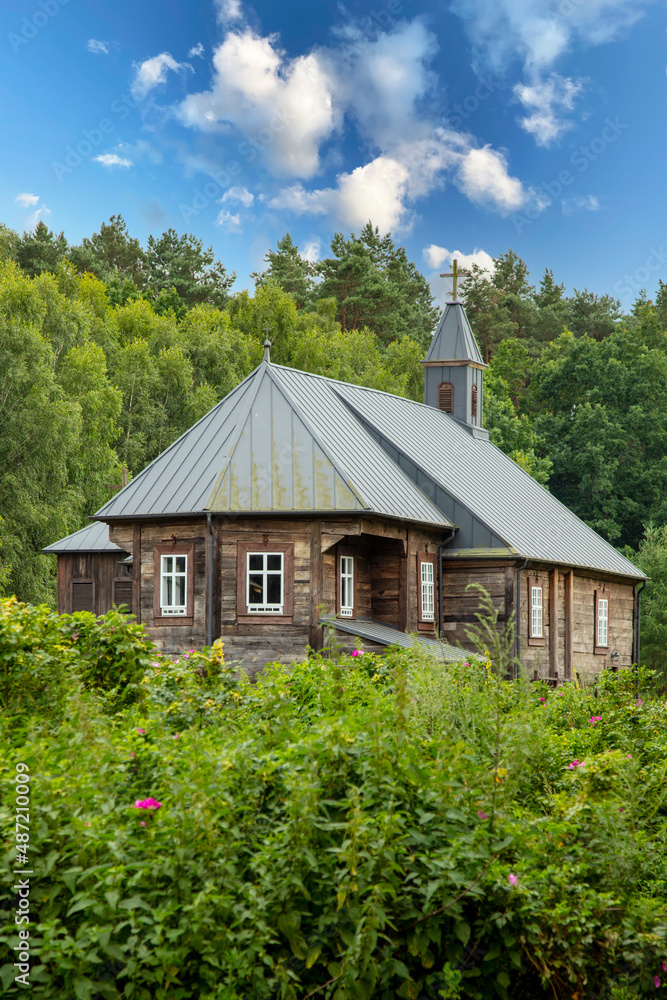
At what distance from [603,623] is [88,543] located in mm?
14370

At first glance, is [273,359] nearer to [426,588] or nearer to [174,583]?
[426,588]

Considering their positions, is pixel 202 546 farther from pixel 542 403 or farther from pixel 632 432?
pixel 542 403

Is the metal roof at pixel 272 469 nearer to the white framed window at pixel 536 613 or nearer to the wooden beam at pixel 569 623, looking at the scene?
the white framed window at pixel 536 613

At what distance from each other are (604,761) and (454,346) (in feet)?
90.9

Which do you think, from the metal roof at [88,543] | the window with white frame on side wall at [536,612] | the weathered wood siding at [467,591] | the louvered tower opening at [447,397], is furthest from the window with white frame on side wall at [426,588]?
the louvered tower opening at [447,397]

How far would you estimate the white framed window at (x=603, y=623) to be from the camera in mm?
29328

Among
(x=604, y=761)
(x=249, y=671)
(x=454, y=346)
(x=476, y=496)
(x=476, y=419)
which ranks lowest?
(x=249, y=671)

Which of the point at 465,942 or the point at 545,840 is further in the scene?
the point at 545,840

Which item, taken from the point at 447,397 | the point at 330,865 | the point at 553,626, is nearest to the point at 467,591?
the point at 553,626

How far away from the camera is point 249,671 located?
63.2ft

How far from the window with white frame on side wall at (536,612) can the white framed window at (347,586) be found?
18.6ft

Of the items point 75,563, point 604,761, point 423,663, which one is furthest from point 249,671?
point 604,761

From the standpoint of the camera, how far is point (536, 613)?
25.4 meters

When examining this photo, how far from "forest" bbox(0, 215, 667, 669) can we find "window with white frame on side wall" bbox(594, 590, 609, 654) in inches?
435
